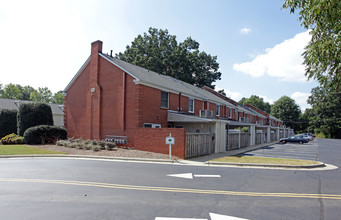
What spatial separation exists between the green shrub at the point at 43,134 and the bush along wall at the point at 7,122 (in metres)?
7.90

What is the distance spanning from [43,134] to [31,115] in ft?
13.3

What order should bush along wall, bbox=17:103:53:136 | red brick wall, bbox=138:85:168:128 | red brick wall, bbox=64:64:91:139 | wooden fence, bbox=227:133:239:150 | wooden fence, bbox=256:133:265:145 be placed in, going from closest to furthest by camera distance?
1. red brick wall, bbox=138:85:168:128
2. wooden fence, bbox=227:133:239:150
3. red brick wall, bbox=64:64:91:139
4. bush along wall, bbox=17:103:53:136
5. wooden fence, bbox=256:133:265:145

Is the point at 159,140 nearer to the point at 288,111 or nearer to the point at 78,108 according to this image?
the point at 78,108

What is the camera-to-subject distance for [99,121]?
20922 mm

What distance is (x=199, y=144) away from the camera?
1631 cm

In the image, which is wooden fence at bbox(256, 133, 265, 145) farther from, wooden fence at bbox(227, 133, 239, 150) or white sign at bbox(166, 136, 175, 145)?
white sign at bbox(166, 136, 175, 145)

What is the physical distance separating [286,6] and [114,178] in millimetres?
9449

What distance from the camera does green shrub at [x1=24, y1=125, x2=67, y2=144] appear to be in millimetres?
20641

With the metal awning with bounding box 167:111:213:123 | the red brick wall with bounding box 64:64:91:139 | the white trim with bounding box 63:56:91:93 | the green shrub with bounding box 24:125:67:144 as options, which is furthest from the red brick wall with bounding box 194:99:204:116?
the green shrub with bounding box 24:125:67:144

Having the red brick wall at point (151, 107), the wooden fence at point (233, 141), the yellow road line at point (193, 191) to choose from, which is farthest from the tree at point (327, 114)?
the yellow road line at point (193, 191)

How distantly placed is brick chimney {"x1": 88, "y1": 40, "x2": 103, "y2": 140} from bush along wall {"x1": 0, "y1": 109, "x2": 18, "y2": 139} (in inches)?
479

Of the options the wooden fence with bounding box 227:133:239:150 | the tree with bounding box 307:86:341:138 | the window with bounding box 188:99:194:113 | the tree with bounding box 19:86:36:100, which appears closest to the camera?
the wooden fence with bounding box 227:133:239:150

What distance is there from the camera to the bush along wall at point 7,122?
26.2 metres

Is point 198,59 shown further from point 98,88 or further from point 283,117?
point 283,117
